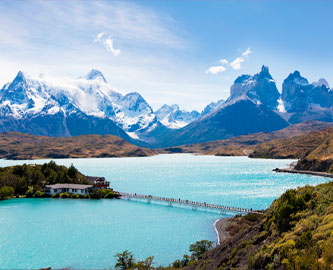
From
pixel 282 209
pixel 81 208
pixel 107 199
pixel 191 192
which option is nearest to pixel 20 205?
pixel 81 208

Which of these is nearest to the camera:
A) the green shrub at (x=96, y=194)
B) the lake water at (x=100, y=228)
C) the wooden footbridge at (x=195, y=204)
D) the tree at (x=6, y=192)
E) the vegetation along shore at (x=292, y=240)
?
the vegetation along shore at (x=292, y=240)

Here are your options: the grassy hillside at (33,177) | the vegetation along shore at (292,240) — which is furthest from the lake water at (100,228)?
the vegetation along shore at (292,240)

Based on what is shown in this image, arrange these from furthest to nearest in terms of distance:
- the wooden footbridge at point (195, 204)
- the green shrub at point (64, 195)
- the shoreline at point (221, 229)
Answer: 1. the green shrub at point (64, 195)
2. the wooden footbridge at point (195, 204)
3. the shoreline at point (221, 229)

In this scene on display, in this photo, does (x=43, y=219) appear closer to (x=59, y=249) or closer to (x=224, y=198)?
(x=59, y=249)

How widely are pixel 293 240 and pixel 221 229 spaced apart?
5690cm

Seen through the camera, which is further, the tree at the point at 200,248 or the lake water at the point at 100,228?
the lake water at the point at 100,228

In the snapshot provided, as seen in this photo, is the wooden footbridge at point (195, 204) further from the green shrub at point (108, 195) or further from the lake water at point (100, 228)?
the lake water at point (100, 228)

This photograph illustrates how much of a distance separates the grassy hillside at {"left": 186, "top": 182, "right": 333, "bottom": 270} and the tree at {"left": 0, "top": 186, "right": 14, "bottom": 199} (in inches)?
4524

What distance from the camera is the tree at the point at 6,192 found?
421ft

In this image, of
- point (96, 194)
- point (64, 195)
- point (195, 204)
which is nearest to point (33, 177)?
point (64, 195)

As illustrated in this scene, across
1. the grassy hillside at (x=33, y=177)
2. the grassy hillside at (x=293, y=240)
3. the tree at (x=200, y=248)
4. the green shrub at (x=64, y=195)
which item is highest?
the grassy hillside at (x=293, y=240)

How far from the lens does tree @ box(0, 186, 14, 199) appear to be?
128375 mm

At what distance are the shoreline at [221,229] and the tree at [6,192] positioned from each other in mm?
91866

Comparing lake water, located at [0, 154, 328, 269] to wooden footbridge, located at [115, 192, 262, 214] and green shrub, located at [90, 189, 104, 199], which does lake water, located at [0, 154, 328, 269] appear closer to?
wooden footbridge, located at [115, 192, 262, 214]
